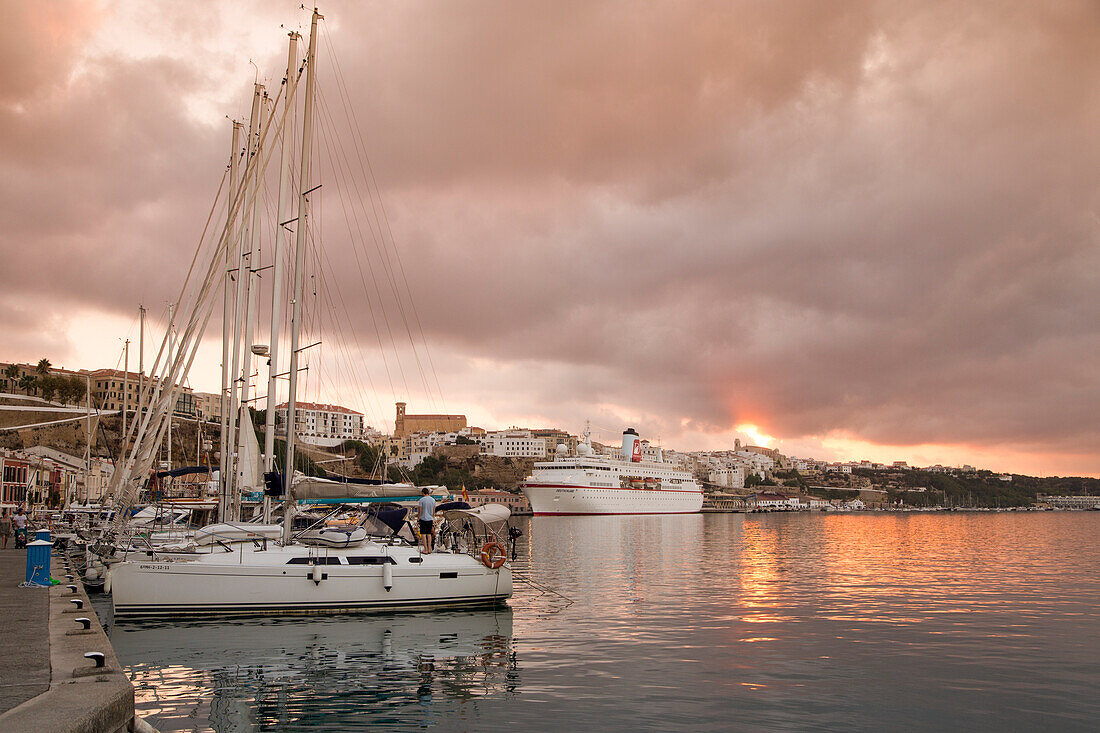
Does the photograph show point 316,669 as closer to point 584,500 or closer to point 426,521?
point 426,521

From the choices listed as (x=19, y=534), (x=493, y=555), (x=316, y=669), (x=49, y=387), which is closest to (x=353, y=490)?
(x=493, y=555)

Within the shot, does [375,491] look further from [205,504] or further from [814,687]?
[205,504]

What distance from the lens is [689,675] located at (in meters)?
13.4

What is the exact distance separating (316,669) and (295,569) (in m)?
4.62

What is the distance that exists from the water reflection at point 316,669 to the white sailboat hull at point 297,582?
364mm

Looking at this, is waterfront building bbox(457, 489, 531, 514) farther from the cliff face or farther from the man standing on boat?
the man standing on boat

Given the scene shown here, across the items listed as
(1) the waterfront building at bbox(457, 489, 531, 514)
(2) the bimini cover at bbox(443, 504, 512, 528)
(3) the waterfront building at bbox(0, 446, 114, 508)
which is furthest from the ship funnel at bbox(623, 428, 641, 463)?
(2) the bimini cover at bbox(443, 504, 512, 528)

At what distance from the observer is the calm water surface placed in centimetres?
1085

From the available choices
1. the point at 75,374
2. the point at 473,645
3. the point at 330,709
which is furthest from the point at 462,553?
the point at 75,374

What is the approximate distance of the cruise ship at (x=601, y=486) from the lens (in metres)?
117

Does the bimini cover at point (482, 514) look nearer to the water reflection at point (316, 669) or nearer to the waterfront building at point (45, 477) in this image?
the water reflection at point (316, 669)

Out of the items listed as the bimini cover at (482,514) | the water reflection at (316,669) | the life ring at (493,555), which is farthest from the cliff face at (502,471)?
the water reflection at (316,669)

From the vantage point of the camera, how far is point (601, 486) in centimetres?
11906

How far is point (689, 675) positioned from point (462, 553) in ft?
26.4
